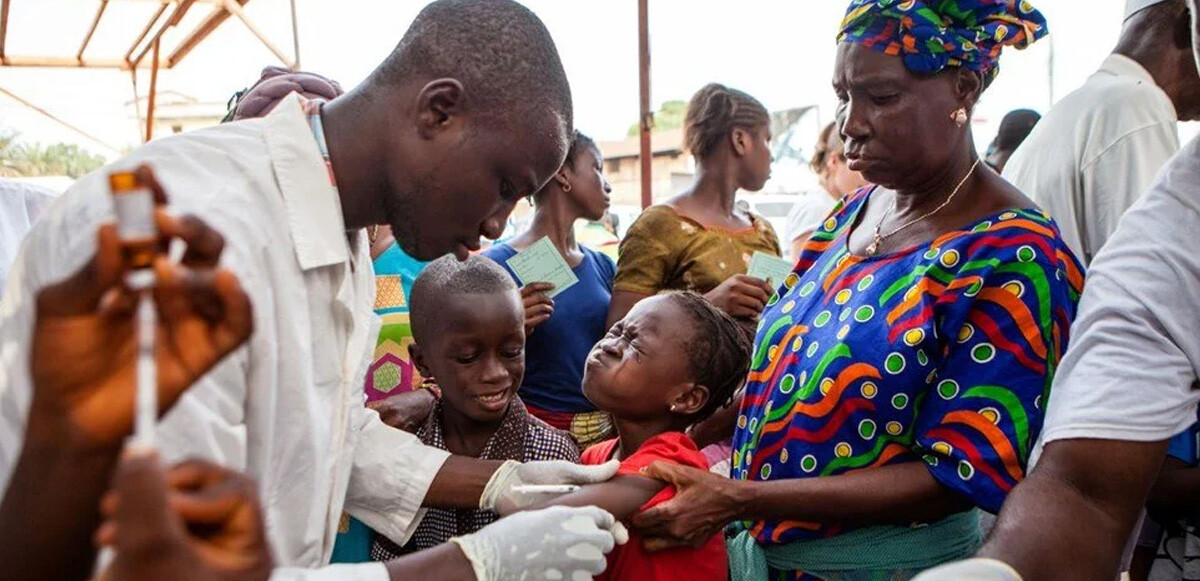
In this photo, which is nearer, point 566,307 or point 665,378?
point 665,378

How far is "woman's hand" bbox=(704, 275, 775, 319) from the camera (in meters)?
2.85

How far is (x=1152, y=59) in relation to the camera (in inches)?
100.0

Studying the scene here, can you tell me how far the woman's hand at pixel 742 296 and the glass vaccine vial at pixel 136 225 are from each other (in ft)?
7.35

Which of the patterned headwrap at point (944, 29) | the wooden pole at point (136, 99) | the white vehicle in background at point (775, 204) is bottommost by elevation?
the white vehicle in background at point (775, 204)

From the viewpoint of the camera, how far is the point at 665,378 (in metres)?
2.23

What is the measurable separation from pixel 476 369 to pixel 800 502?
974mm

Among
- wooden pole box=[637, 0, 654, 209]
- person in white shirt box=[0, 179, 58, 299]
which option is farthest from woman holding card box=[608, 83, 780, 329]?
person in white shirt box=[0, 179, 58, 299]

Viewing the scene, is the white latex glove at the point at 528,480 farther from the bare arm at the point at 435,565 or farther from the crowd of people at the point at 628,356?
the bare arm at the point at 435,565

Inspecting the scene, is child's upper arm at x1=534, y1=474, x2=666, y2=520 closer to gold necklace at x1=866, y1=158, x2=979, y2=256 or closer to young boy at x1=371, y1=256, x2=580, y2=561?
young boy at x1=371, y1=256, x2=580, y2=561

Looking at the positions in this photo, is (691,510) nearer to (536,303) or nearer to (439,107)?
(439,107)

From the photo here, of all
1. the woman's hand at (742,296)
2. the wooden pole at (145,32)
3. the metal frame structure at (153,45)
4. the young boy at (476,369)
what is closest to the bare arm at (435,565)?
the young boy at (476,369)

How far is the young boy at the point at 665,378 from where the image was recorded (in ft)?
6.87

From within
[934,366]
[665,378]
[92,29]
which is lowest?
[665,378]

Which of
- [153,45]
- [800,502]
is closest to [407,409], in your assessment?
[800,502]
